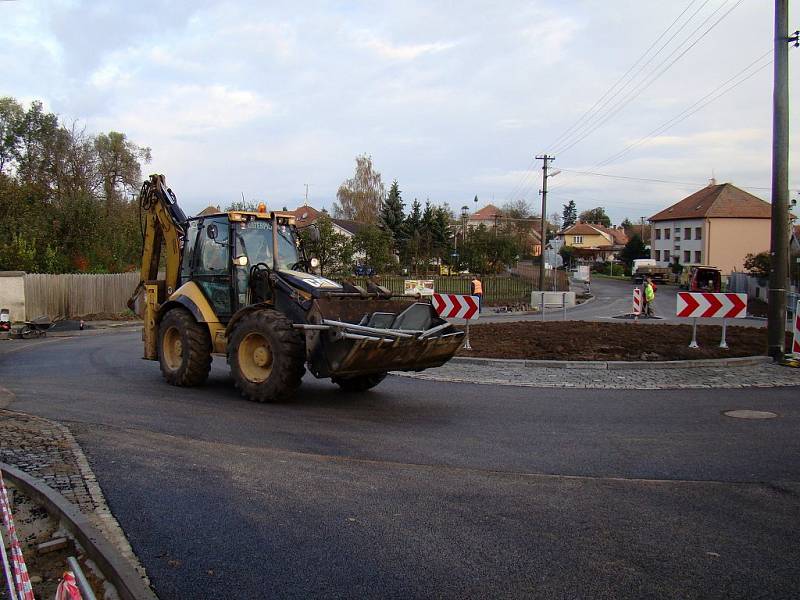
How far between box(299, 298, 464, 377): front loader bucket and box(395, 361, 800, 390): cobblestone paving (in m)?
2.82

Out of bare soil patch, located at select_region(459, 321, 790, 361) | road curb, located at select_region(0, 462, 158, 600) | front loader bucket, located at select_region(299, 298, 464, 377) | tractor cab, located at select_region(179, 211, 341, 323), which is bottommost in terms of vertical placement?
road curb, located at select_region(0, 462, 158, 600)

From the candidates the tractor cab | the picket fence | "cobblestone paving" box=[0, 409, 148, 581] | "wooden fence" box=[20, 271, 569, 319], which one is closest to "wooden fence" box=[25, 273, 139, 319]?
"wooden fence" box=[20, 271, 569, 319]

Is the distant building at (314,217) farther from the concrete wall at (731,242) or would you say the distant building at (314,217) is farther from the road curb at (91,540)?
the road curb at (91,540)

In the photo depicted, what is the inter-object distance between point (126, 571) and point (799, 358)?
13.9 m

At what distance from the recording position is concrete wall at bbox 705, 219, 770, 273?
72625 mm

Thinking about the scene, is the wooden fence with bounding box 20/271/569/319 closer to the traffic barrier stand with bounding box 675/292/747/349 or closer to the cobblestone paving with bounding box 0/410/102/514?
the traffic barrier stand with bounding box 675/292/747/349

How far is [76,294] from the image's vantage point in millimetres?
31703

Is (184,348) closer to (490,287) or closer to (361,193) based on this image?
(490,287)

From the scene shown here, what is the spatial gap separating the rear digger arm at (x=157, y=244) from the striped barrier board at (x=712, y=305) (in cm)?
1013

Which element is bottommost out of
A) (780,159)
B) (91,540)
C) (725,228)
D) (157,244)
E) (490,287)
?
(91,540)

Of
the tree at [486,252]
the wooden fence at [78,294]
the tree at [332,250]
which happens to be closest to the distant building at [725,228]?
the tree at [486,252]

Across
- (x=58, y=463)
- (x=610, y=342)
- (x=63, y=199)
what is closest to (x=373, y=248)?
(x=63, y=199)

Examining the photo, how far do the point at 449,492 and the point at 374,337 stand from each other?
3421 millimetres

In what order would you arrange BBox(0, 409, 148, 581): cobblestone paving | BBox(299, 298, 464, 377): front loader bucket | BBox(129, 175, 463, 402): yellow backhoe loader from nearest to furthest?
BBox(0, 409, 148, 581): cobblestone paving, BBox(299, 298, 464, 377): front loader bucket, BBox(129, 175, 463, 402): yellow backhoe loader
